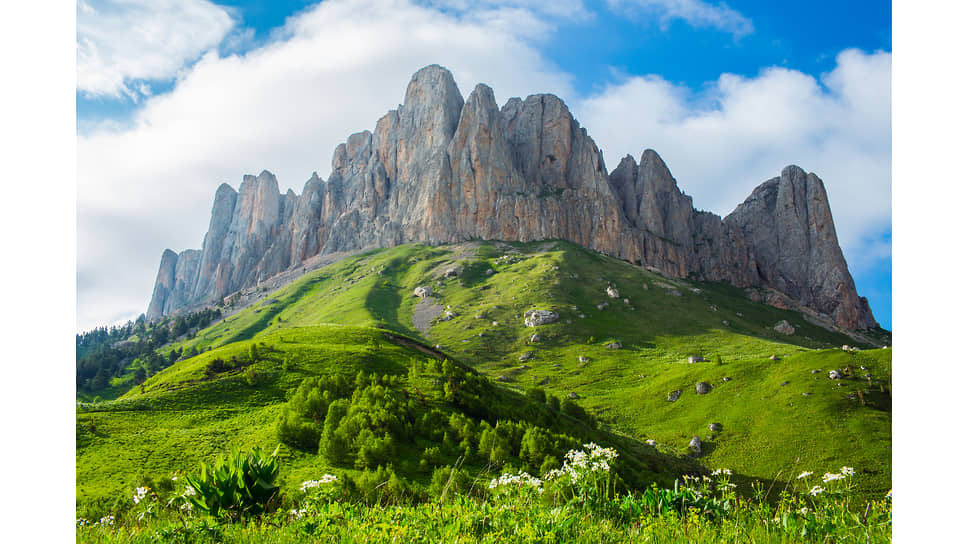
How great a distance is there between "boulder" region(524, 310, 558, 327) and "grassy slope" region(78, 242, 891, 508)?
261 cm

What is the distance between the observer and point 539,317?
134 m

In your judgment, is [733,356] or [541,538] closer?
[541,538]

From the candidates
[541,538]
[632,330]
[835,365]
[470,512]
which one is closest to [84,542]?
[470,512]

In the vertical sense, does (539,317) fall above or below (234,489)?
above

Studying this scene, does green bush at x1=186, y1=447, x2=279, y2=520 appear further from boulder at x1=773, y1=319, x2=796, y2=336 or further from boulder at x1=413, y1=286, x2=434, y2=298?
boulder at x1=773, y1=319, x2=796, y2=336

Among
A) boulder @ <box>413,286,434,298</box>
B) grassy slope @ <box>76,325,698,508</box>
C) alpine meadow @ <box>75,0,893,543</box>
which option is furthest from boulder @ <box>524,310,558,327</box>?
grassy slope @ <box>76,325,698,508</box>

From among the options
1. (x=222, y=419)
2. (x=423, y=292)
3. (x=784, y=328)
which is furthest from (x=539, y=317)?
(x=222, y=419)

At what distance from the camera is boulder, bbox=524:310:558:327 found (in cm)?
13288

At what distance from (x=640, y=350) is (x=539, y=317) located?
27.0 m

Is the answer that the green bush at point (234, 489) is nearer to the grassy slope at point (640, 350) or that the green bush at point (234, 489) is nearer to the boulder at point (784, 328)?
the grassy slope at point (640, 350)

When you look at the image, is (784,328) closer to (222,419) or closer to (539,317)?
(539,317)
